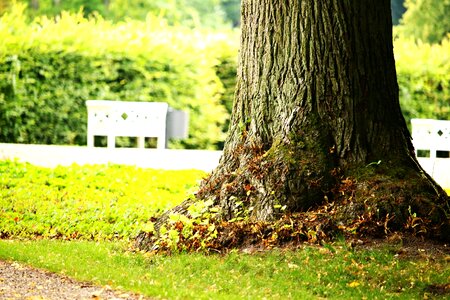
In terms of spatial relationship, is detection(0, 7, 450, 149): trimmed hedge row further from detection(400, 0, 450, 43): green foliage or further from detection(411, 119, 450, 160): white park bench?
detection(400, 0, 450, 43): green foliage

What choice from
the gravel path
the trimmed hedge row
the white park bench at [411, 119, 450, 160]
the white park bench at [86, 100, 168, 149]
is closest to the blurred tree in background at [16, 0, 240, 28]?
the trimmed hedge row

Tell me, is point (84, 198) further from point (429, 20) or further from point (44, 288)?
point (429, 20)

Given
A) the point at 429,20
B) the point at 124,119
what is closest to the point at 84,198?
the point at 124,119

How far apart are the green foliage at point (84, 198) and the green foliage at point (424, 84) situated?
Answer: 7017mm

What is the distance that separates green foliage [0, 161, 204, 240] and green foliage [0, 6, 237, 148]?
3144 millimetres

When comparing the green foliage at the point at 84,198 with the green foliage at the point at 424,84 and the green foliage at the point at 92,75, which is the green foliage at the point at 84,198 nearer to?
the green foliage at the point at 92,75

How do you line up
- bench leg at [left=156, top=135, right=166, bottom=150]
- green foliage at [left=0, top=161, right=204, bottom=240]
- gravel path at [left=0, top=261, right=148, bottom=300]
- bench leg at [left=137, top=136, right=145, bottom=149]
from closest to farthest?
gravel path at [left=0, top=261, right=148, bottom=300] → green foliage at [left=0, top=161, right=204, bottom=240] → bench leg at [left=156, top=135, right=166, bottom=150] → bench leg at [left=137, top=136, right=145, bottom=149]

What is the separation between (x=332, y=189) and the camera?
7.89 metres

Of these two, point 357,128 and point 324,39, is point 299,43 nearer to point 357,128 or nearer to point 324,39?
point 324,39

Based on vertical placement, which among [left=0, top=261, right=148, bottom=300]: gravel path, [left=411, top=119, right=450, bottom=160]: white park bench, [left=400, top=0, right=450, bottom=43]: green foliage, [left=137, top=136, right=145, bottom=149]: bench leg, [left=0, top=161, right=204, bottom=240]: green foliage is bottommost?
[left=0, top=261, right=148, bottom=300]: gravel path

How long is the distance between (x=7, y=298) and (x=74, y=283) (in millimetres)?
793

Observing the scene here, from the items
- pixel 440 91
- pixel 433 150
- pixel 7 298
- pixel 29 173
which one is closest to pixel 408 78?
pixel 440 91

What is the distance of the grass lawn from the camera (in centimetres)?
668

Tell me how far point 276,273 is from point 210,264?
66 cm
